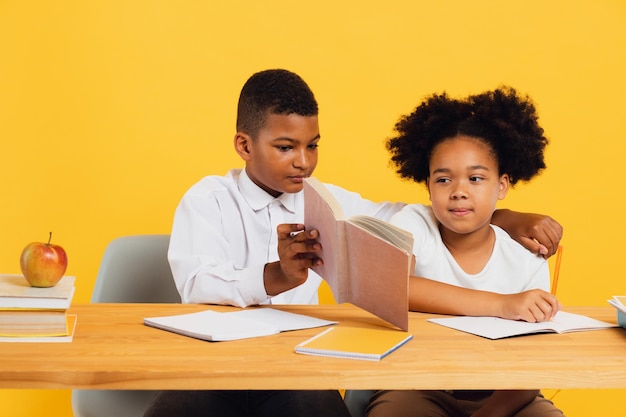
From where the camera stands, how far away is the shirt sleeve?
2.12 m

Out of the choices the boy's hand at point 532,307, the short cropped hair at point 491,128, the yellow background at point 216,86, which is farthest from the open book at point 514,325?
the yellow background at point 216,86

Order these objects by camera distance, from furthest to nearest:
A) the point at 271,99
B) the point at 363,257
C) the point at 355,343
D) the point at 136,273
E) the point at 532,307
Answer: the point at 136,273 → the point at 271,99 → the point at 532,307 → the point at 363,257 → the point at 355,343

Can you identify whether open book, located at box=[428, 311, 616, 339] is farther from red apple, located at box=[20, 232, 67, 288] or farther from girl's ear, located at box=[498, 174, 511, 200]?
red apple, located at box=[20, 232, 67, 288]

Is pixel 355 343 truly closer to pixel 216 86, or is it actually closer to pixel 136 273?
pixel 136 273

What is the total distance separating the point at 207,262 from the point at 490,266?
75 cm

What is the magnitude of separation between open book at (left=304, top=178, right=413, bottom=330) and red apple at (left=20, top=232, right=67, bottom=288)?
0.56 metres

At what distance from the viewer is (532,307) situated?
6.43 ft

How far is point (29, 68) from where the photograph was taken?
3.58 m

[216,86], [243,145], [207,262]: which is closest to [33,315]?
[207,262]

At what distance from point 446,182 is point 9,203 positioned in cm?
202

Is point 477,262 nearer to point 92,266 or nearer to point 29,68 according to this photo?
point 92,266

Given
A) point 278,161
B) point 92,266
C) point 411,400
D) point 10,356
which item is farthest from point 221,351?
point 92,266

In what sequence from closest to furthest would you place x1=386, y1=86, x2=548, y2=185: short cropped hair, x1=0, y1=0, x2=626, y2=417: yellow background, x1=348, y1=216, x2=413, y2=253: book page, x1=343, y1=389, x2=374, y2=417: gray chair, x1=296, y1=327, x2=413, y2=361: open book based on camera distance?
1. x1=296, y1=327, x2=413, y2=361: open book
2. x1=348, y1=216, x2=413, y2=253: book page
3. x1=343, y1=389, x2=374, y2=417: gray chair
4. x1=386, y1=86, x2=548, y2=185: short cropped hair
5. x1=0, y1=0, x2=626, y2=417: yellow background

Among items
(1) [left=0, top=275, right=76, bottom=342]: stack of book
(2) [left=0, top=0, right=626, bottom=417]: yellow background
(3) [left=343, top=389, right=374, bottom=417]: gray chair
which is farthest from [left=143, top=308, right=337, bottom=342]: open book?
(2) [left=0, top=0, right=626, bottom=417]: yellow background
